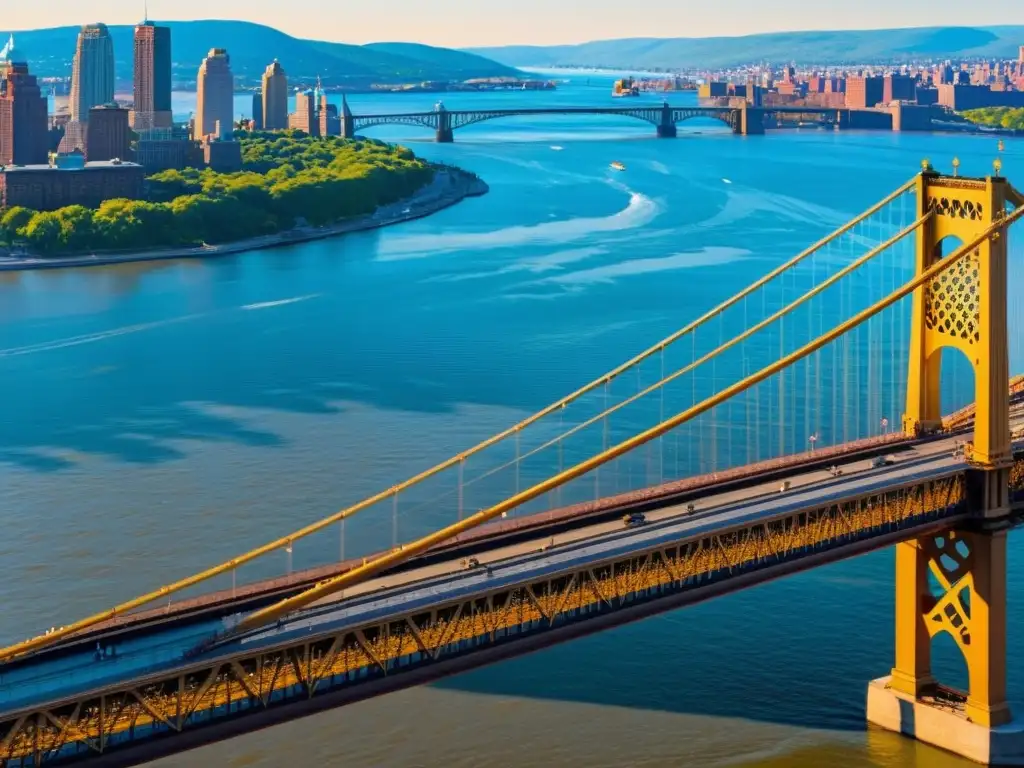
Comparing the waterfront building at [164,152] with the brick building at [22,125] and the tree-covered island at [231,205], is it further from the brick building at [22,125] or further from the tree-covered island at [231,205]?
the brick building at [22,125]

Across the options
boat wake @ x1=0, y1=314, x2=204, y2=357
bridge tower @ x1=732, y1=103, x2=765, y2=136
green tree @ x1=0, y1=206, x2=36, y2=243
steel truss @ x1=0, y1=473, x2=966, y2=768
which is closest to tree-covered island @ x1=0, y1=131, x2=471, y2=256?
green tree @ x1=0, y1=206, x2=36, y2=243

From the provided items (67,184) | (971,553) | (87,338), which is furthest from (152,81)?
(971,553)

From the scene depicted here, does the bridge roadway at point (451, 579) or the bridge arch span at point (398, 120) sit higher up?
the bridge arch span at point (398, 120)

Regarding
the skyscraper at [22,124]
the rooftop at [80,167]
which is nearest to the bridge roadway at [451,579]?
the rooftop at [80,167]

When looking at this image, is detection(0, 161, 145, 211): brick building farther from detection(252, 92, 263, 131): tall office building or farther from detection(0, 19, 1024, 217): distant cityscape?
detection(252, 92, 263, 131): tall office building

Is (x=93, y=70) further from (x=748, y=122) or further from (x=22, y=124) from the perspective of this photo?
(x=748, y=122)

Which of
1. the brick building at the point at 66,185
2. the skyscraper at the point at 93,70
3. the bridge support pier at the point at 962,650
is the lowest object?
the bridge support pier at the point at 962,650
